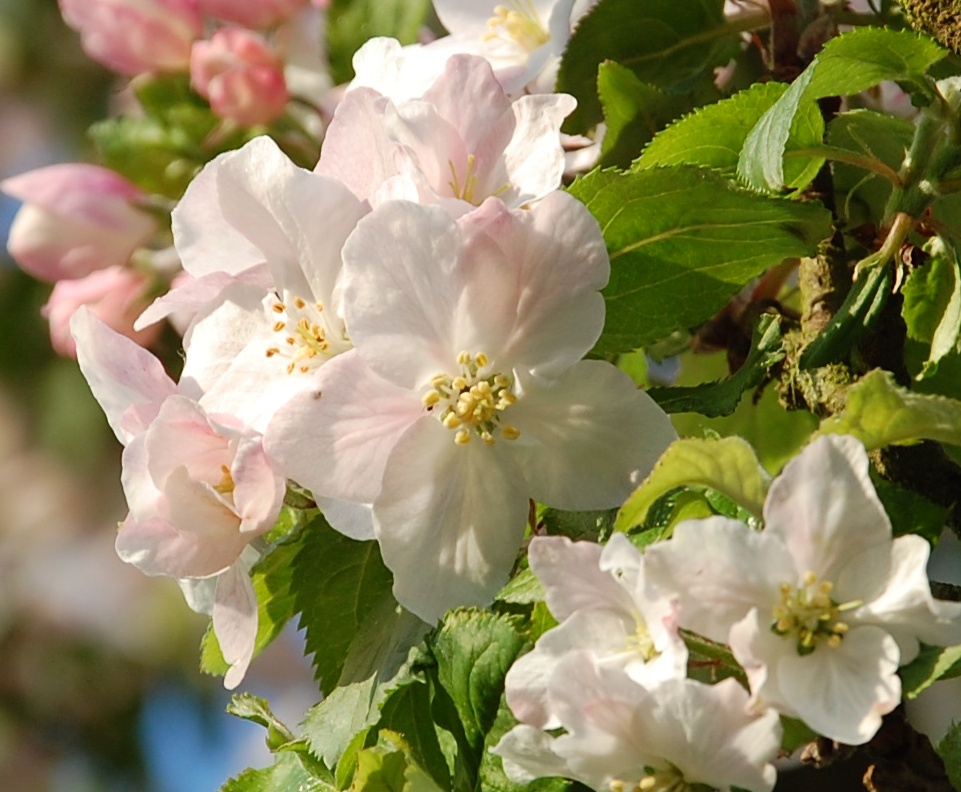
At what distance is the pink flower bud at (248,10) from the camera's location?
0.93 m

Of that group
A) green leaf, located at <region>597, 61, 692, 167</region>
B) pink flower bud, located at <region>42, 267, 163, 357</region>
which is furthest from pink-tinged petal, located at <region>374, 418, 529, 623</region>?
pink flower bud, located at <region>42, 267, 163, 357</region>

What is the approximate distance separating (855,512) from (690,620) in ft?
0.17

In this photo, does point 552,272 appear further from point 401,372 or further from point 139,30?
point 139,30

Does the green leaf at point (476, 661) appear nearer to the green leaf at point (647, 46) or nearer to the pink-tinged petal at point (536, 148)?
the pink-tinged petal at point (536, 148)

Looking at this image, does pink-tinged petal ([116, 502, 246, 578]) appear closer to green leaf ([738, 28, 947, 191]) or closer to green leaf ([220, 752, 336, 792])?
green leaf ([220, 752, 336, 792])

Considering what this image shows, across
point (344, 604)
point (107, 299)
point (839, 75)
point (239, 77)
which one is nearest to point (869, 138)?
point (839, 75)

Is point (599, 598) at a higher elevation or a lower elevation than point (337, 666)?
higher

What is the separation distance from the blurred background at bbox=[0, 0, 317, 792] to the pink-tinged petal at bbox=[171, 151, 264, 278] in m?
1.39

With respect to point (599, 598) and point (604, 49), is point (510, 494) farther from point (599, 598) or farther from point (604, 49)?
point (604, 49)

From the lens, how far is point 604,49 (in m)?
0.68

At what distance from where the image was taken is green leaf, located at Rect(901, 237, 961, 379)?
0.53 m

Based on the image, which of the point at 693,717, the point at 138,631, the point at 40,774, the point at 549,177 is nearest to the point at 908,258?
the point at 549,177

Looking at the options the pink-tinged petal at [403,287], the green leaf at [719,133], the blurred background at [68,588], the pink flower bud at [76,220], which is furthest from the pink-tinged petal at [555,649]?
the blurred background at [68,588]

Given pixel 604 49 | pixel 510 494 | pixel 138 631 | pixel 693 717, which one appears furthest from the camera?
pixel 138 631
